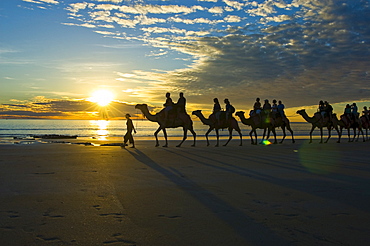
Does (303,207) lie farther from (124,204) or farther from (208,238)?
(124,204)

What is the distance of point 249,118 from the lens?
82.2 feet

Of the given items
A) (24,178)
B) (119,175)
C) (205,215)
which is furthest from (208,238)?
Result: (24,178)

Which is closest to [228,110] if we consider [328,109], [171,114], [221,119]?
[221,119]

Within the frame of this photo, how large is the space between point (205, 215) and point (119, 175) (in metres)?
4.37

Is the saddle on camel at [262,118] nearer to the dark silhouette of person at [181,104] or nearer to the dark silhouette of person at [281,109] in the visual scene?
the dark silhouette of person at [281,109]

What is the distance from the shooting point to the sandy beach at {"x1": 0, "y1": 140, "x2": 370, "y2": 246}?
4250mm

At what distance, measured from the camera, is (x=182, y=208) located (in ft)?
18.4

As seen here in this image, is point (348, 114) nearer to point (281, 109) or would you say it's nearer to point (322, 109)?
point (322, 109)

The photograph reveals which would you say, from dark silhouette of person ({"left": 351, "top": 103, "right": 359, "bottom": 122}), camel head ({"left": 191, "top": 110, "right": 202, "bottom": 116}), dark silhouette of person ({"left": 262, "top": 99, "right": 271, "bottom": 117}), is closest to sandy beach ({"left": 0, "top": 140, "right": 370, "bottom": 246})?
camel head ({"left": 191, "top": 110, "right": 202, "bottom": 116})

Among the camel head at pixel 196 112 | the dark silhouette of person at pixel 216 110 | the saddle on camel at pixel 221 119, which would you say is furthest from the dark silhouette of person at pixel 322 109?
the camel head at pixel 196 112

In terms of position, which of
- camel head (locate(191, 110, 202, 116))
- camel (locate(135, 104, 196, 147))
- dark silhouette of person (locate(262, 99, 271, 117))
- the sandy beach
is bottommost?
the sandy beach

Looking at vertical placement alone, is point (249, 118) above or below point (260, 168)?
above

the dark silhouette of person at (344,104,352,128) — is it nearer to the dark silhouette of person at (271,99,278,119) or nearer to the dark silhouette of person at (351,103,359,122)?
the dark silhouette of person at (351,103,359,122)

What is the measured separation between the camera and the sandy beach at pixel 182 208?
425 centimetres
